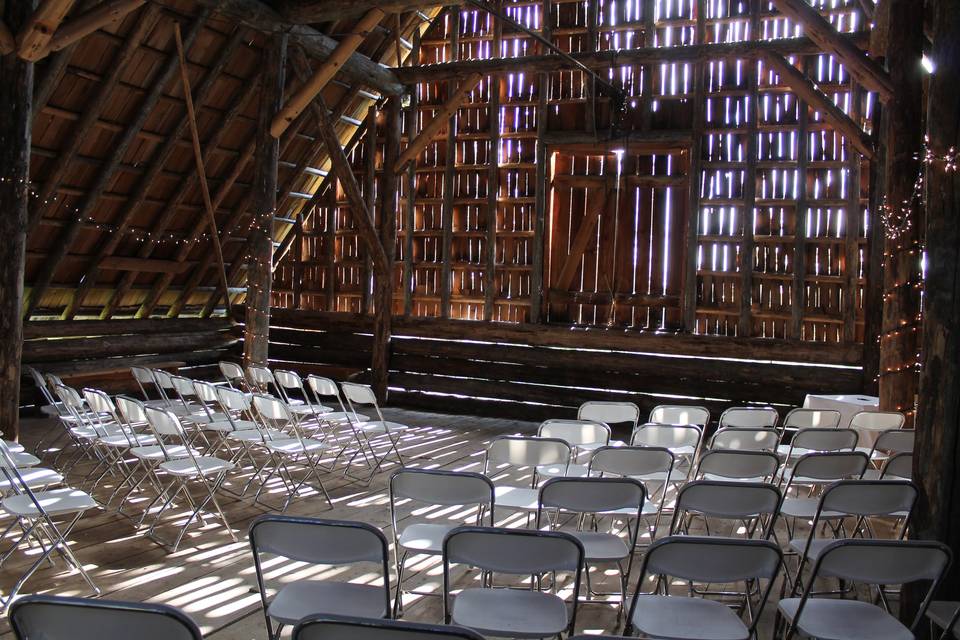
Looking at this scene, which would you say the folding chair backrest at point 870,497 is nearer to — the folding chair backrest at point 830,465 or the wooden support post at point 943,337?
the wooden support post at point 943,337

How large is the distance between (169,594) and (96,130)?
622 cm

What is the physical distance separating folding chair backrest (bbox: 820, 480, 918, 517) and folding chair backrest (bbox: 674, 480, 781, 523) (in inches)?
8.6

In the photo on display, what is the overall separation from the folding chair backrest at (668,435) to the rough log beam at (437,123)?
5.95 meters

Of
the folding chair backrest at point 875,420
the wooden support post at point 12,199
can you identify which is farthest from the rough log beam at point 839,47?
the wooden support post at point 12,199

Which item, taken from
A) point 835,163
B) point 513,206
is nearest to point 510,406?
point 513,206

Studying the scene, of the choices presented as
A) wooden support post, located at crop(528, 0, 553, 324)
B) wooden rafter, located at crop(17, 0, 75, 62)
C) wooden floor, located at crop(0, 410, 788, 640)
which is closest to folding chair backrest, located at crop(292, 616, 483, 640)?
wooden floor, located at crop(0, 410, 788, 640)

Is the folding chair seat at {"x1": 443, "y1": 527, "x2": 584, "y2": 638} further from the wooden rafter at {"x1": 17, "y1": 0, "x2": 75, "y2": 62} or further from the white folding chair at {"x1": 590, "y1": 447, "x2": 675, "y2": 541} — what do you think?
the wooden rafter at {"x1": 17, "y1": 0, "x2": 75, "y2": 62}

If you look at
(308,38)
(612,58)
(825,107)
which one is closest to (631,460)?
(825,107)

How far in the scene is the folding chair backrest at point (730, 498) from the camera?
11.3 feet

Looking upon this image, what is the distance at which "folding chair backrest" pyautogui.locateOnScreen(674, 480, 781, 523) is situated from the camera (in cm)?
343

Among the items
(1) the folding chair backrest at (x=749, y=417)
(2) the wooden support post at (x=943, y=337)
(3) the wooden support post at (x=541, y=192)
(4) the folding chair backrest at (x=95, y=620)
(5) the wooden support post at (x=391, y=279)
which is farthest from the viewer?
(5) the wooden support post at (x=391, y=279)

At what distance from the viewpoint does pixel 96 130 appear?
344 inches

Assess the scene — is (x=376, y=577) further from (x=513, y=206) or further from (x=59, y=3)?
(x=513, y=206)

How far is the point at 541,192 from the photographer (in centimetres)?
1059
